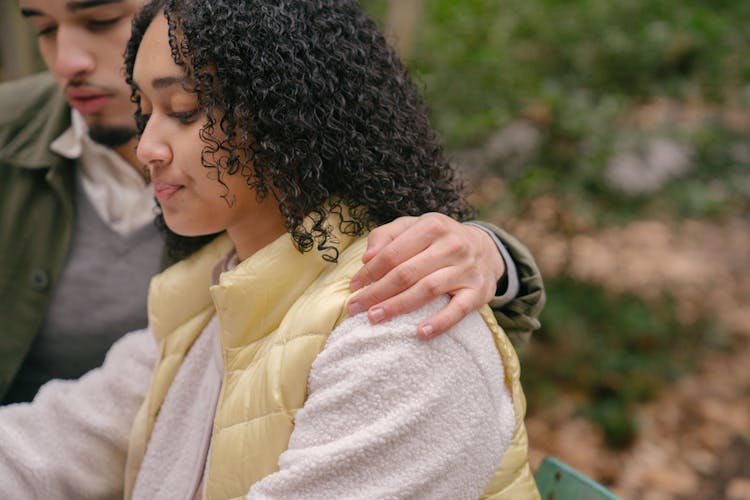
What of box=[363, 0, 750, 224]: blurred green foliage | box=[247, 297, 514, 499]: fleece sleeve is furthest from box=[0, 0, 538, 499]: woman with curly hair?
box=[363, 0, 750, 224]: blurred green foliage

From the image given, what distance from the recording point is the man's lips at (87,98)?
2111 mm

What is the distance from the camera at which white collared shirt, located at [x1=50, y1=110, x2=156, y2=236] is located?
7.56 ft

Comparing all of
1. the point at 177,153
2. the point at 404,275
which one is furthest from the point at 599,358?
the point at 177,153

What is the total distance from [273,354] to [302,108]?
1.41 ft

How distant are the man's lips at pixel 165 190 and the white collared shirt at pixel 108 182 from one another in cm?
87

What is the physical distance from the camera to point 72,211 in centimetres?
228

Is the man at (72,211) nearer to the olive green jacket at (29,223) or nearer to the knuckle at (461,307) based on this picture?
the olive green jacket at (29,223)

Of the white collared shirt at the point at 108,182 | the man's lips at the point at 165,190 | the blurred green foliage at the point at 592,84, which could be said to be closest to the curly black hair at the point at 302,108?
the man's lips at the point at 165,190

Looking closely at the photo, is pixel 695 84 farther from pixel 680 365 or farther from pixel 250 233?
pixel 250 233

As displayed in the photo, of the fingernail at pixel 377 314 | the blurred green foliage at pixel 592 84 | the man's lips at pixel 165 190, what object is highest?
the man's lips at pixel 165 190

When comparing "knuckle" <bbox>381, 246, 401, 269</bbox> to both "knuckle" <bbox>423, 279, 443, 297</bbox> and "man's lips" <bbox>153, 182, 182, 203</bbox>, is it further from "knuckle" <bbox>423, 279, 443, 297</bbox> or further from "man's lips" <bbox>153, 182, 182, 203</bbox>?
"man's lips" <bbox>153, 182, 182, 203</bbox>

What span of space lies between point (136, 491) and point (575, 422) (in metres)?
2.58

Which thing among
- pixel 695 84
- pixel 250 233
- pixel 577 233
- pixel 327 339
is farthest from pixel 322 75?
pixel 695 84

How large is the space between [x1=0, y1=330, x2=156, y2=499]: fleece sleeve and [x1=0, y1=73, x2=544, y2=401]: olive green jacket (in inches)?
19.6
